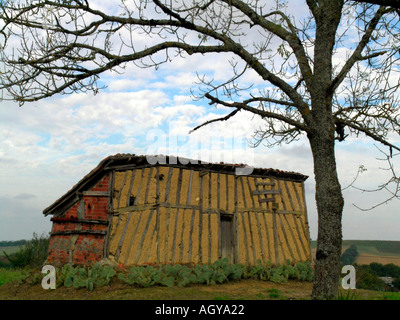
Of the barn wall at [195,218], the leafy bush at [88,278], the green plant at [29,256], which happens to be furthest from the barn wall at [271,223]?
the green plant at [29,256]

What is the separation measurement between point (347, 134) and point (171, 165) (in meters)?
7.56

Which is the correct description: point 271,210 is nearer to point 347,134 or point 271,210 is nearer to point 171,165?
point 171,165

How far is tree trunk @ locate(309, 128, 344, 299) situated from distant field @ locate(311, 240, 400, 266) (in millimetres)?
49334

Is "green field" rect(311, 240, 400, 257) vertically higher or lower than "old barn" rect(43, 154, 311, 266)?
lower

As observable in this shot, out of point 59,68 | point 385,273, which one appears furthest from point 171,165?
point 385,273


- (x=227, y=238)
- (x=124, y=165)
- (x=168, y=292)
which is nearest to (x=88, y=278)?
(x=168, y=292)

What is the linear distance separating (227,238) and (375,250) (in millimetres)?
59555

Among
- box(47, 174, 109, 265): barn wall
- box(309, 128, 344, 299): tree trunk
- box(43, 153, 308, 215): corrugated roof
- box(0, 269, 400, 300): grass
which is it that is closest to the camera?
box(309, 128, 344, 299): tree trunk

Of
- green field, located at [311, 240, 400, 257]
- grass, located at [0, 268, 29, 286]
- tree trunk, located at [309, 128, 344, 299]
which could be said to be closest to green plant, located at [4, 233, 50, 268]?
grass, located at [0, 268, 29, 286]

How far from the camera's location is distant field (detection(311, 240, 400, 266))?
2174 inches

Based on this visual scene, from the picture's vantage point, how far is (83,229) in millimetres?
14359

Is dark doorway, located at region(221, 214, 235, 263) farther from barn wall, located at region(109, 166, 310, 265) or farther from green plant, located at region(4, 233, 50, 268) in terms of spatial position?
green plant, located at region(4, 233, 50, 268)

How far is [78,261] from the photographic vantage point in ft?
46.2
